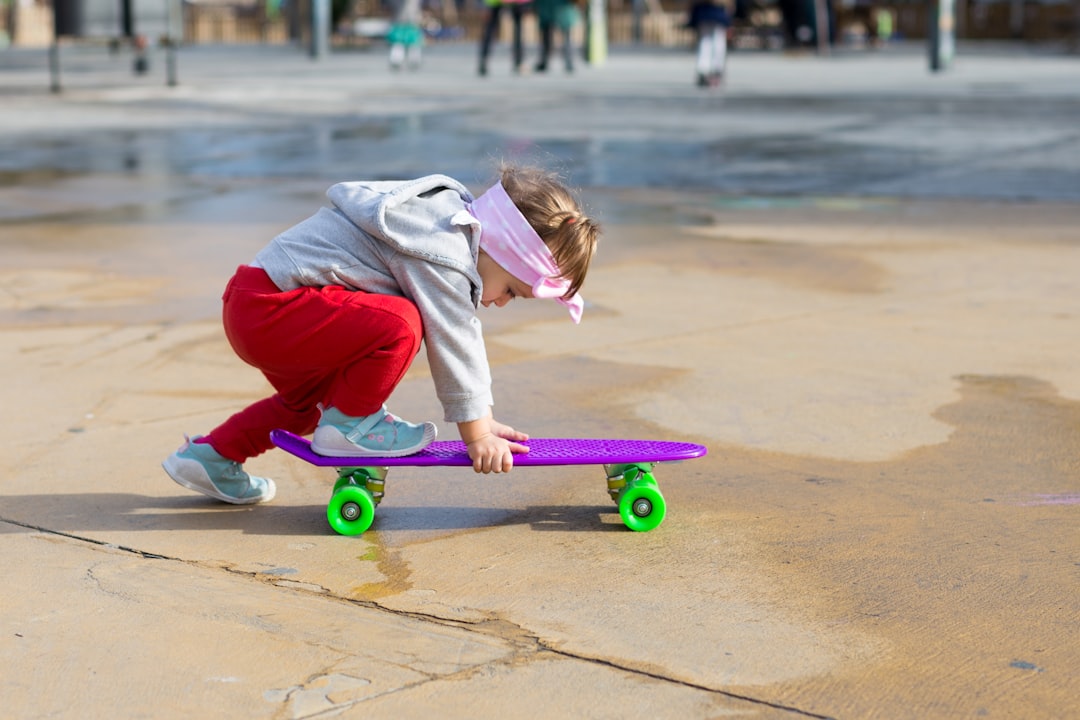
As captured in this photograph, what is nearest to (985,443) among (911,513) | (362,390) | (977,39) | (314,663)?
(911,513)

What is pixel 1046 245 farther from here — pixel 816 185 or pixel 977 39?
pixel 977 39

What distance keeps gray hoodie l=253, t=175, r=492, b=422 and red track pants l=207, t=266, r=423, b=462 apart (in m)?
0.04

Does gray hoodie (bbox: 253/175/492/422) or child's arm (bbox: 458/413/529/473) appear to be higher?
gray hoodie (bbox: 253/175/492/422)

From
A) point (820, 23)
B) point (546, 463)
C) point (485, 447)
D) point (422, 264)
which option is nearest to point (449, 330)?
point (422, 264)

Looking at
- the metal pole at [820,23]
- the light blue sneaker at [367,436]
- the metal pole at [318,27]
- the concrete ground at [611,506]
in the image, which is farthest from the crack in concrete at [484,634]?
the metal pole at [820,23]

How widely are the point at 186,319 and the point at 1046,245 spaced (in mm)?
4082

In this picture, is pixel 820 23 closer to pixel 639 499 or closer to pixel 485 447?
pixel 639 499

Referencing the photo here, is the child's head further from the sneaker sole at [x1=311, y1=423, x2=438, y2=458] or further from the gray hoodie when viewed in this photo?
the sneaker sole at [x1=311, y1=423, x2=438, y2=458]

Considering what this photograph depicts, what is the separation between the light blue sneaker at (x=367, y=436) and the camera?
10.7 ft

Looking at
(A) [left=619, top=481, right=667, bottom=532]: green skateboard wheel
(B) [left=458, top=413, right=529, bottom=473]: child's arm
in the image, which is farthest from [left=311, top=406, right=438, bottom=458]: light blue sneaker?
(A) [left=619, top=481, right=667, bottom=532]: green skateboard wheel

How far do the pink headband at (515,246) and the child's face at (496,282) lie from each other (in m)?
0.02

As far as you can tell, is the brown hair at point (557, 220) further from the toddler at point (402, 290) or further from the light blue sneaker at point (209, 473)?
the light blue sneaker at point (209, 473)

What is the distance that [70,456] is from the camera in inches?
150

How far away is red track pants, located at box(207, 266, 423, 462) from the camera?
3.14 meters
